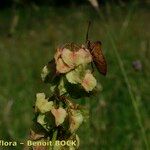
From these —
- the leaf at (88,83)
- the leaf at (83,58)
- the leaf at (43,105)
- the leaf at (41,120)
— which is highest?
the leaf at (83,58)

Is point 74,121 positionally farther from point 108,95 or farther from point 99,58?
point 108,95

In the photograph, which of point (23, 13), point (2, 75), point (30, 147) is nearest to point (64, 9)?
point (23, 13)

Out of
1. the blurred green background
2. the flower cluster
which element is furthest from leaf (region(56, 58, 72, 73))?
the blurred green background

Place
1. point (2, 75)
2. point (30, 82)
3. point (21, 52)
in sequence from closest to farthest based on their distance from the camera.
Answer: point (30, 82)
point (2, 75)
point (21, 52)

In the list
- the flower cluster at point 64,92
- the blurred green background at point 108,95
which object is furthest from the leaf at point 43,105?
the blurred green background at point 108,95

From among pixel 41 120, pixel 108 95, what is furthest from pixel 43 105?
pixel 108 95

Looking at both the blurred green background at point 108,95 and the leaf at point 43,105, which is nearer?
the leaf at point 43,105

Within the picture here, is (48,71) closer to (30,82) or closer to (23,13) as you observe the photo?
(30,82)

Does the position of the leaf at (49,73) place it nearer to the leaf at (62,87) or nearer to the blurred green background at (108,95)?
the leaf at (62,87)

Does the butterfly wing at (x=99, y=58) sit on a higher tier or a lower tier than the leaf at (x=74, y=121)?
higher

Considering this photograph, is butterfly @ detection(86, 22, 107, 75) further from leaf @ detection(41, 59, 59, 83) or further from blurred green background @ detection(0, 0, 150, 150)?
blurred green background @ detection(0, 0, 150, 150)

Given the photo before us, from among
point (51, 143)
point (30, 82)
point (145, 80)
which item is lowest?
point (51, 143)
